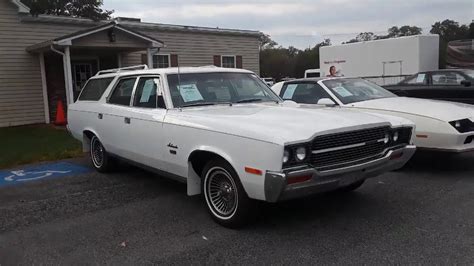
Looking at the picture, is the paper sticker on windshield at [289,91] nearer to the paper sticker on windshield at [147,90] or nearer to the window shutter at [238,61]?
the paper sticker on windshield at [147,90]

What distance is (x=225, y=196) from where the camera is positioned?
453 cm

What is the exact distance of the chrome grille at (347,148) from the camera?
4.04 metres

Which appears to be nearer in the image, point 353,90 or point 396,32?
point 353,90

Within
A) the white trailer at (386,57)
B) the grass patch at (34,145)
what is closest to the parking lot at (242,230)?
the grass patch at (34,145)

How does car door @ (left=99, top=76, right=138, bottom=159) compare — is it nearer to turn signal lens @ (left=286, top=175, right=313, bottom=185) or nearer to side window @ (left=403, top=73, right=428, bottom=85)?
turn signal lens @ (left=286, top=175, right=313, bottom=185)

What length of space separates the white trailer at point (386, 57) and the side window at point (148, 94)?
1727cm

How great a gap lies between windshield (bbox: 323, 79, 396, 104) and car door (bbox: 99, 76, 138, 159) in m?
3.32

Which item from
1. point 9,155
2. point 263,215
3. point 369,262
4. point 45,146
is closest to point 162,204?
point 263,215

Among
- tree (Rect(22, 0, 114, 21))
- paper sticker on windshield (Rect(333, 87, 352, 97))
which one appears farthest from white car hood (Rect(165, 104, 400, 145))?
tree (Rect(22, 0, 114, 21))

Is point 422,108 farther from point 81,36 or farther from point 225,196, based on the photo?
point 81,36

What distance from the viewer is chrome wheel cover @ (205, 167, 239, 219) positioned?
14.5 feet

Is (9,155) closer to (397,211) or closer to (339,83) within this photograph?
(339,83)

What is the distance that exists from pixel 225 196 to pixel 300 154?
1010 mm

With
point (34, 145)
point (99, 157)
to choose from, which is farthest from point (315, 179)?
point (34, 145)
